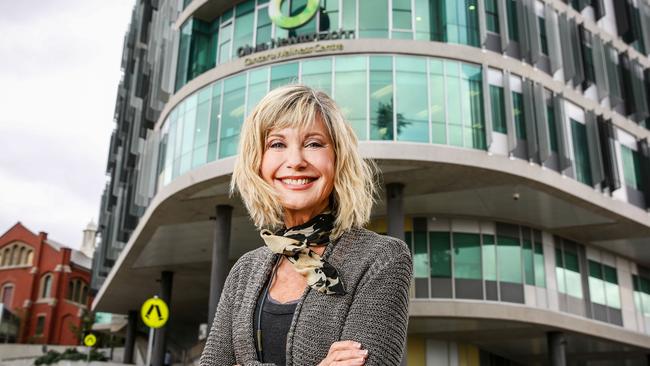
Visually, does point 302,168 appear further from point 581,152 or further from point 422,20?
point 581,152

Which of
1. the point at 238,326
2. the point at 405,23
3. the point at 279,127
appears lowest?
the point at 238,326

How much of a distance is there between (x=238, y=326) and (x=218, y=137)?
65.6ft

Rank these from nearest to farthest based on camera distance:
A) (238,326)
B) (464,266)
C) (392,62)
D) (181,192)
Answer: (238,326) → (392,62) → (181,192) → (464,266)

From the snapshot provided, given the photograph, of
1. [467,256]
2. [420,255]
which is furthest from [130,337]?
[467,256]

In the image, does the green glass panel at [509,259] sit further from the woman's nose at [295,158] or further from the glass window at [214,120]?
the woman's nose at [295,158]

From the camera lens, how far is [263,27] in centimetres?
2262

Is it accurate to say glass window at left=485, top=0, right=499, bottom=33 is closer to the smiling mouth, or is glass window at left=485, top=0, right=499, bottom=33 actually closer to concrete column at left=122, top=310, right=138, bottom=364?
the smiling mouth

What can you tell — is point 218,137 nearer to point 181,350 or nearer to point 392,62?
point 392,62

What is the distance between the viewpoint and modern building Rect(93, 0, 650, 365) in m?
20.9

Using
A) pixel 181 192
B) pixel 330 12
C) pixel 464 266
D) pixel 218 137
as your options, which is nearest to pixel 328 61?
pixel 330 12

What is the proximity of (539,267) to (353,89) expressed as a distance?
1055 cm

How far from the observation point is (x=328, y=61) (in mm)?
20953

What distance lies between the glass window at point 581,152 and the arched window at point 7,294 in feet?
174

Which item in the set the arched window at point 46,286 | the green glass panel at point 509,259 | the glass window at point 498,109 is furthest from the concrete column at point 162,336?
the arched window at point 46,286
